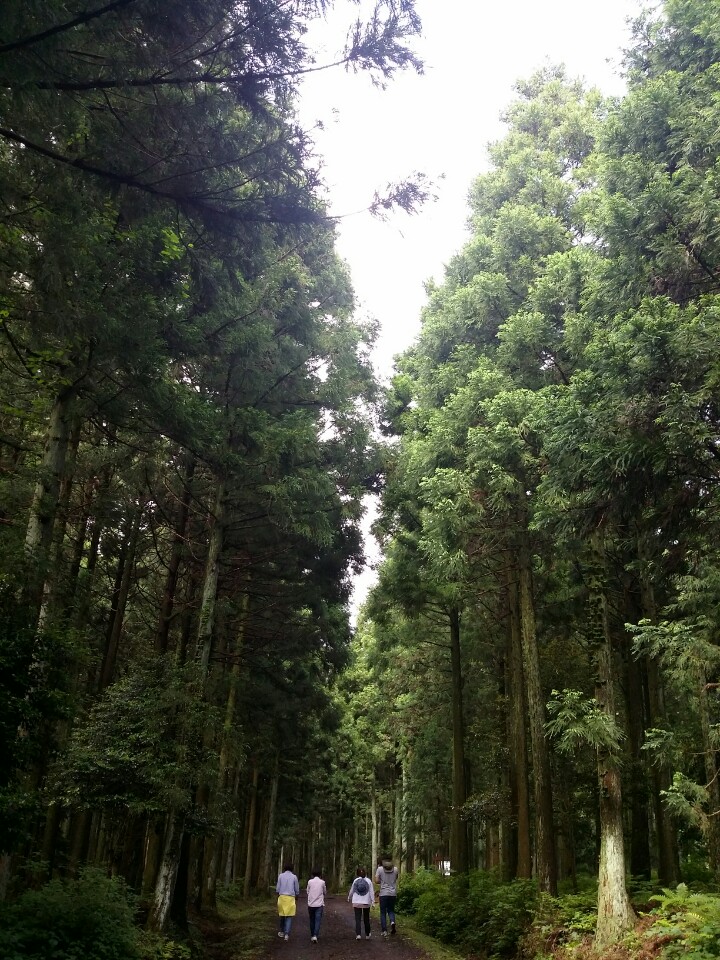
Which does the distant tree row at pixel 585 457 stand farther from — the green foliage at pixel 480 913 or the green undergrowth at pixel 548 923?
the green foliage at pixel 480 913

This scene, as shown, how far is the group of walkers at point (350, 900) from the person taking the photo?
505 inches

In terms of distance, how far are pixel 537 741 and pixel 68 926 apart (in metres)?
7.62

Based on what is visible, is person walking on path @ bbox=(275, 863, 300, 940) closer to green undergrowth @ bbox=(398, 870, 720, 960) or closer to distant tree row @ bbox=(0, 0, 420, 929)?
distant tree row @ bbox=(0, 0, 420, 929)

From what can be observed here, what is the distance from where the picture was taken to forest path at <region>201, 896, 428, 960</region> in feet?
35.0

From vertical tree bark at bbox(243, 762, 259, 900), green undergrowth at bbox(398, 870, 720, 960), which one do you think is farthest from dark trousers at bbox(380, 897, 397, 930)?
vertical tree bark at bbox(243, 762, 259, 900)

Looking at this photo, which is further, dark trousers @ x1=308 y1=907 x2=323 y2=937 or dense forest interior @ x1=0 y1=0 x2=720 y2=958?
dark trousers @ x1=308 y1=907 x2=323 y2=937

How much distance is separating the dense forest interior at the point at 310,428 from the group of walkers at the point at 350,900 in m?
2.13

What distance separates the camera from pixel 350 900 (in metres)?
13.2

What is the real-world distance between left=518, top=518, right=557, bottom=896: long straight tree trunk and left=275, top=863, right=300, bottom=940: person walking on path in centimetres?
511

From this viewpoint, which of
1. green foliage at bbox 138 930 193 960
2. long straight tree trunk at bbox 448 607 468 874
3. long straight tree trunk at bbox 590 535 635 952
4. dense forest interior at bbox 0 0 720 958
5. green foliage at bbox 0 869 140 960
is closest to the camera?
dense forest interior at bbox 0 0 720 958

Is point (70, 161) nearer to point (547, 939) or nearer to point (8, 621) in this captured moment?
point (8, 621)

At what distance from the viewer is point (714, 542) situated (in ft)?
28.4

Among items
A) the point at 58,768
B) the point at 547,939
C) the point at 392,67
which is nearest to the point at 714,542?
the point at 547,939

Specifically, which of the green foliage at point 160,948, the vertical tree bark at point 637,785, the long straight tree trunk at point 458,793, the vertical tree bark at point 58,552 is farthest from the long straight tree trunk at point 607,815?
the vertical tree bark at point 58,552
